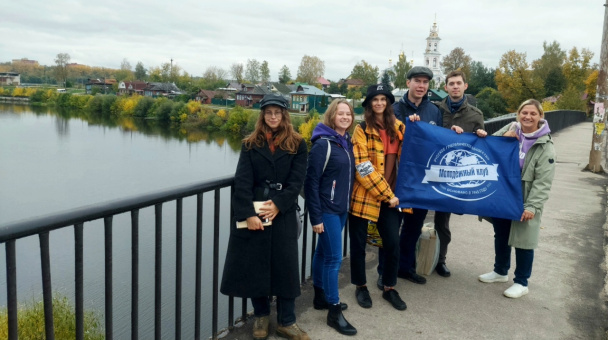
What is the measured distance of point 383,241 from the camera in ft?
11.6

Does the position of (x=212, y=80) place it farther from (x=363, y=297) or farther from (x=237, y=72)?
(x=363, y=297)

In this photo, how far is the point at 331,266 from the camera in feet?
10.6

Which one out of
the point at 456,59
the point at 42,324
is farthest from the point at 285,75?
the point at 42,324

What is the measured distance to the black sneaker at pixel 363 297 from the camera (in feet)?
11.7

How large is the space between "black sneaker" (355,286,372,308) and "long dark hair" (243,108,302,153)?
134 cm

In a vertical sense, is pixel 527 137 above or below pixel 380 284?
above

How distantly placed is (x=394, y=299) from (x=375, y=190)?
91 centimetres

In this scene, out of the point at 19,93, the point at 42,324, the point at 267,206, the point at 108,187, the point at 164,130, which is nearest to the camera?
the point at 267,206

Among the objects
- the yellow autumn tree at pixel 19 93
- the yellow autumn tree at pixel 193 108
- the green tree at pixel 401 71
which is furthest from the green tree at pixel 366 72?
the yellow autumn tree at pixel 19 93

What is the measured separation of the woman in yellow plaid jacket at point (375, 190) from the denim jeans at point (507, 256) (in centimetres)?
100

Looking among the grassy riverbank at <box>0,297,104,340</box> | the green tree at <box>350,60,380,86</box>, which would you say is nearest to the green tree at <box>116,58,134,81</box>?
the green tree at <box>350,60,380,86</box>

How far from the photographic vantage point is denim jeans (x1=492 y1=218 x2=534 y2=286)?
386 cm

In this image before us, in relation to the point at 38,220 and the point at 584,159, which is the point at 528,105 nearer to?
the point at 38,220

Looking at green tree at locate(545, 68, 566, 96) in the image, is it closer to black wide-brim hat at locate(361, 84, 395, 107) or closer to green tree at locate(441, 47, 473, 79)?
green tree at locate(441, 47, 473, 79)
